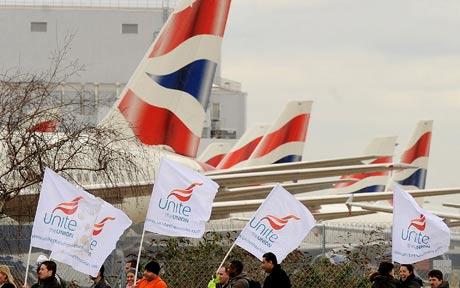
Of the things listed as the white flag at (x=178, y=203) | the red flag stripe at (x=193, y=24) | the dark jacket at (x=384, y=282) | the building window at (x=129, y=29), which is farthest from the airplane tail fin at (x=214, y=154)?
the dark jacket at (x=384, y=282)

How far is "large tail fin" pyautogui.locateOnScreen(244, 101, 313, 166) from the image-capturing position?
55.4m

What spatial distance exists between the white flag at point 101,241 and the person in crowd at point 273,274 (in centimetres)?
185

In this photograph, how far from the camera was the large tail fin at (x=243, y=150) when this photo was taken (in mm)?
59250

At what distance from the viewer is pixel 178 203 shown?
63.2 feet

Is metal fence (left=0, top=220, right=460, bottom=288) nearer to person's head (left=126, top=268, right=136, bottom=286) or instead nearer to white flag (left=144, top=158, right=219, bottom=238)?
person's head (left=126, top=268, right=136, bottom=286)

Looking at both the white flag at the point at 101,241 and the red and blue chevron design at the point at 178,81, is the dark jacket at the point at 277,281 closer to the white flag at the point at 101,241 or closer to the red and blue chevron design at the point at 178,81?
the white flag at the point at 101,241

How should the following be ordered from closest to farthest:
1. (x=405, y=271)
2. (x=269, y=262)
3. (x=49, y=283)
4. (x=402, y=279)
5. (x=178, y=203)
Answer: (x=49, y=283), (x=269, y=262), (x=405, y=271), (x=402, y=279), (x=178, y=203)

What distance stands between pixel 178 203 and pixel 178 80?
739 inches

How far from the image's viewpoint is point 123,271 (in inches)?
831

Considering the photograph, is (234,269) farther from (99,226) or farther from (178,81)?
(178,81)

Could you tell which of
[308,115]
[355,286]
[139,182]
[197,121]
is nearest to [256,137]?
[308,115]

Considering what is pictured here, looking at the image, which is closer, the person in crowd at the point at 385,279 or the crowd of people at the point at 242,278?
the crowd of people at the point at 242,278

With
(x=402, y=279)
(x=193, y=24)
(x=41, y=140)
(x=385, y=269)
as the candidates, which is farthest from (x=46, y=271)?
(x=193, y=24)

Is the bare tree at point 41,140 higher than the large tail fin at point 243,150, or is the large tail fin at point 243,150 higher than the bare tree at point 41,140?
the bare tree at point 41,140
